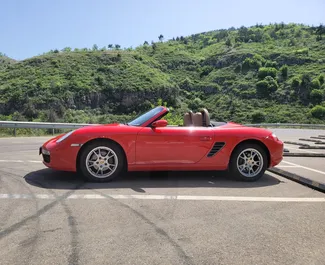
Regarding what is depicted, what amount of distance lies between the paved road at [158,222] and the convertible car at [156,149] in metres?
A: 0.27

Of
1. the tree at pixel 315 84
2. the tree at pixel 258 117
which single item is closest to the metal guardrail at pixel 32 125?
the tree at pixel 258 117

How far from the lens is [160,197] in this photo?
447 centimetres

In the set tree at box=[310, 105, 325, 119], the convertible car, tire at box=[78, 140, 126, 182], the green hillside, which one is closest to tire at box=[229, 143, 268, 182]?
the convertible car

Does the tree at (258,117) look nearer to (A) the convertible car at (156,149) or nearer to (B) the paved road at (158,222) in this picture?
(A) the convertible car at (156,149)

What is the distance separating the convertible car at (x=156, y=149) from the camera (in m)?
5.23

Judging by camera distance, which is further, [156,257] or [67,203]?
[67,203]

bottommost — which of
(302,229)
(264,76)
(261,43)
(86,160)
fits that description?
(302,229)

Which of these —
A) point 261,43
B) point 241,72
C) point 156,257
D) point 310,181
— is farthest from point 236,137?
point 261,43

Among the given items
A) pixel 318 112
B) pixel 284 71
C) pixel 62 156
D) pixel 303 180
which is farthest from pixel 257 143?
pixel 284 71

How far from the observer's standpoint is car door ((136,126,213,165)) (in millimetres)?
5312

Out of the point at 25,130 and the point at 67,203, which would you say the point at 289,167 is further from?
the point at 25,130

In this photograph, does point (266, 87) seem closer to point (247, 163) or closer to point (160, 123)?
point (247, 163)

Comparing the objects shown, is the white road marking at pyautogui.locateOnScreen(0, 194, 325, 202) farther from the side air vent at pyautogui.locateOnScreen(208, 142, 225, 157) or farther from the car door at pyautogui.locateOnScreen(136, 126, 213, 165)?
the side air vent at pyautogui.locateOnScreen(208, 142, 225, 157)

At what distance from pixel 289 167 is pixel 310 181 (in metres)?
1.87
